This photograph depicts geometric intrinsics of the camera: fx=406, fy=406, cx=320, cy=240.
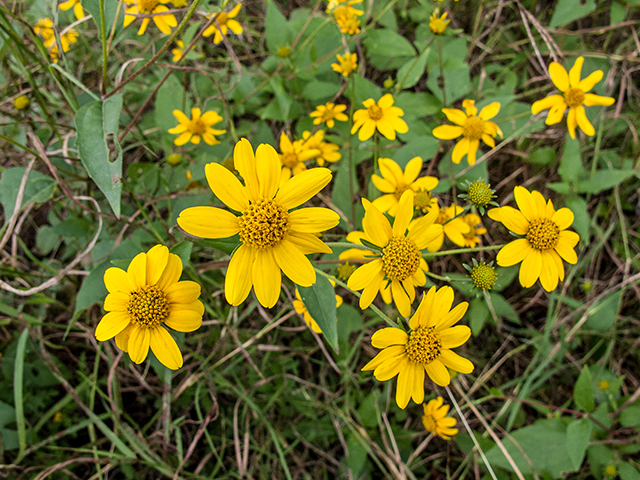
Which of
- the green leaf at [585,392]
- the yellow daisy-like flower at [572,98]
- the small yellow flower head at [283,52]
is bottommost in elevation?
the green leaf at [585,392]

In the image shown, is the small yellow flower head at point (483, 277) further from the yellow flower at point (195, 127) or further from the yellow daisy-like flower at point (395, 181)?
the yellow flower at point (195, 127)

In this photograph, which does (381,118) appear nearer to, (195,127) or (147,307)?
(195,127)

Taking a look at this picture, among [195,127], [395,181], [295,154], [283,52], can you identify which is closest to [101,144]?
[195,127]

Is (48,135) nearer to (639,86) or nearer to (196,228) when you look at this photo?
(196,228)

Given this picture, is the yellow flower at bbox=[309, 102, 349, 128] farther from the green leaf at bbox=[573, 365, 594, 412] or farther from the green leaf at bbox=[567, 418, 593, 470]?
the green leaf at bbox=[567, 418, 593, 470]

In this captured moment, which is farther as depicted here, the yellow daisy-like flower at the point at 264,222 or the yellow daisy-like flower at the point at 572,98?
the yellow daisy-like flower at the point at 572,98

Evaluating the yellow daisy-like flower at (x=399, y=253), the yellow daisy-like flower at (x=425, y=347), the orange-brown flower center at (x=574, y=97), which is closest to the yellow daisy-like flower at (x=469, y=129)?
the orange-brown flower center at (x=574, y=97)

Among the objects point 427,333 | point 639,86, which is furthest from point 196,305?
point 639,86
